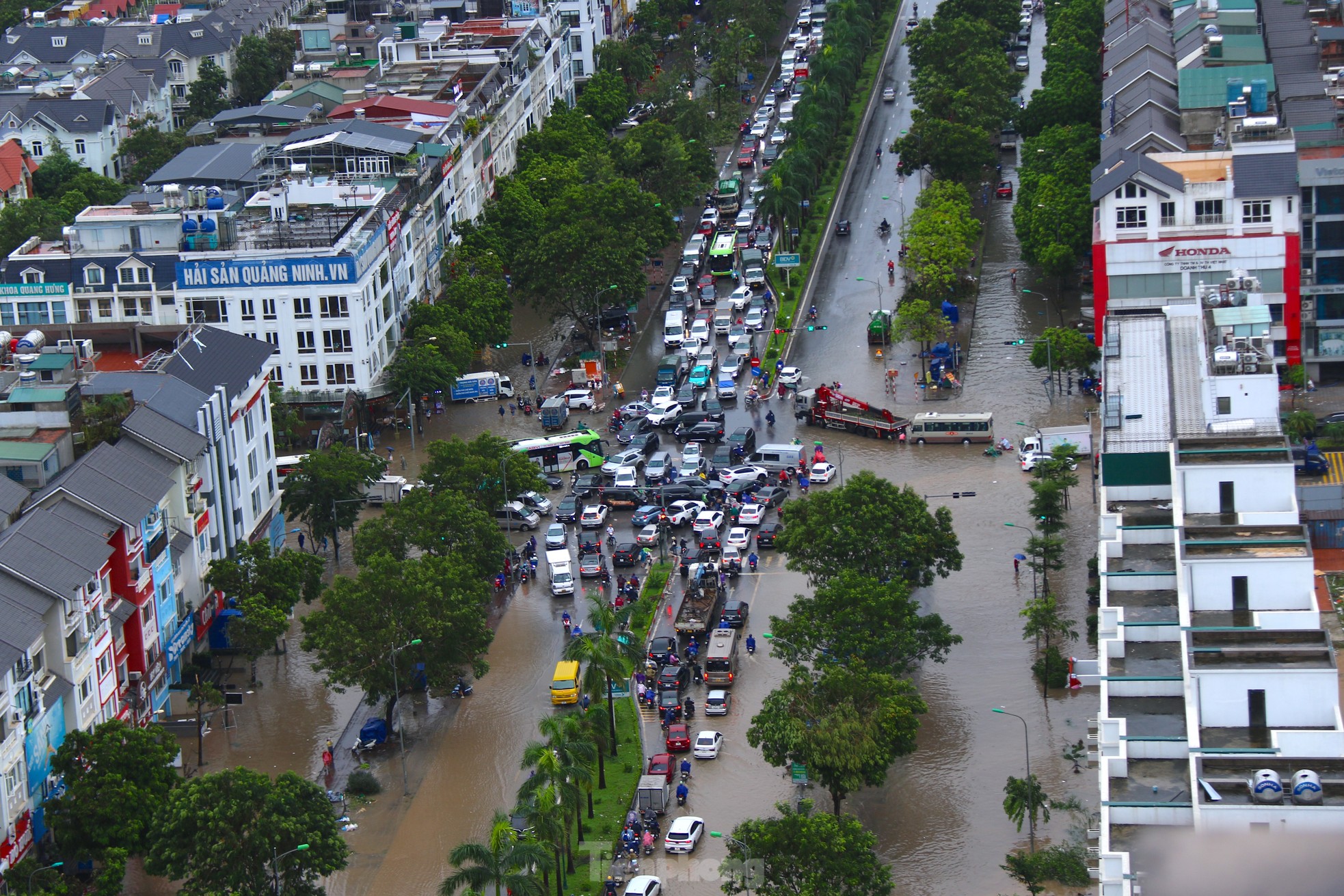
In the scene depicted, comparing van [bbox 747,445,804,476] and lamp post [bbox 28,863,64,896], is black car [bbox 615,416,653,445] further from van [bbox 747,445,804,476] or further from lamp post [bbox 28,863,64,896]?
lamp post [bbox 28,863,64,896]

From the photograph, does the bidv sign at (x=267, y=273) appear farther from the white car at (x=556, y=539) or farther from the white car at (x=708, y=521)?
the white car at (x=708, y=521)

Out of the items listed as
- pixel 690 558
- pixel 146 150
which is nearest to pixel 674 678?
pixel 690 558

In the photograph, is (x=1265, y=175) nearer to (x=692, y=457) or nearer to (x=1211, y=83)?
(x=1211, y=83)

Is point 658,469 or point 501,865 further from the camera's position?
point 658,469

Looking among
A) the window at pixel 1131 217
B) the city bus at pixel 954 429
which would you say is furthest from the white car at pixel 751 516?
the window at pixel 1131 217

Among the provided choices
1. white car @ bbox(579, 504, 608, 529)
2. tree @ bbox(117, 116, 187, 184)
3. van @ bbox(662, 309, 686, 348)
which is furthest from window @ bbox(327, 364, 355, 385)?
tree @ bbox(117, 116, 187, 184)

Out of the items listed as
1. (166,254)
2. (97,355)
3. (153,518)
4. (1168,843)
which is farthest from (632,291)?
(1168,843)

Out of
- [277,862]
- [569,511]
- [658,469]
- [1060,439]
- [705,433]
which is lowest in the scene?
[277,862]
